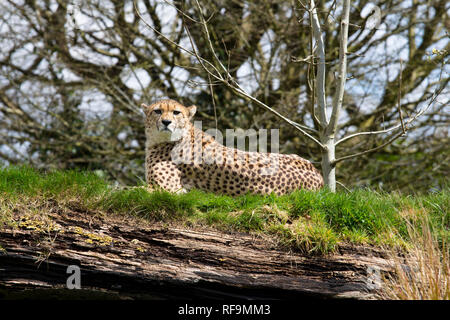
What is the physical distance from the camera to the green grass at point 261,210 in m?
5.18

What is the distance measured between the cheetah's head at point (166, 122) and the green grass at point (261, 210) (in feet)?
3.46

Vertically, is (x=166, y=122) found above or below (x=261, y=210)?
above

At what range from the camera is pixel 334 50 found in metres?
10.4

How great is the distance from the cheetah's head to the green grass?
1.06 meters

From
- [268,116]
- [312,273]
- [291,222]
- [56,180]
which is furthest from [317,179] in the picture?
[268,116]

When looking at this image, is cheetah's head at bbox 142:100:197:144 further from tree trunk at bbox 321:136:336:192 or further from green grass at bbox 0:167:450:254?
tree trunk at bbox 321:136:336:192

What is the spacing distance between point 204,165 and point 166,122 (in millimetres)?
725

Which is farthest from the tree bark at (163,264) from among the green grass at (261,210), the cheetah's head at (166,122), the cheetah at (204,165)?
the cheetah's head at (166,122)

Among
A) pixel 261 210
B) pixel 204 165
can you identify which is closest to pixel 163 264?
pixel 261 210

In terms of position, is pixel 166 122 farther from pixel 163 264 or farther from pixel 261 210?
pixel 163 264

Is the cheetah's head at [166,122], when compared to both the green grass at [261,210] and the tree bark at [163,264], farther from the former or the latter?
the tree bark at [163,264]

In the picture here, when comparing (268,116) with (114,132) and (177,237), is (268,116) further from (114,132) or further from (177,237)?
(177,237)

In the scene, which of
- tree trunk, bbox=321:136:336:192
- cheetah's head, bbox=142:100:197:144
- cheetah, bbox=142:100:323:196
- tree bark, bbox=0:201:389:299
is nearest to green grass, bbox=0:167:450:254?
tree bark, bbox=0:201:389:299

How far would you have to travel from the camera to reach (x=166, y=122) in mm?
6363
